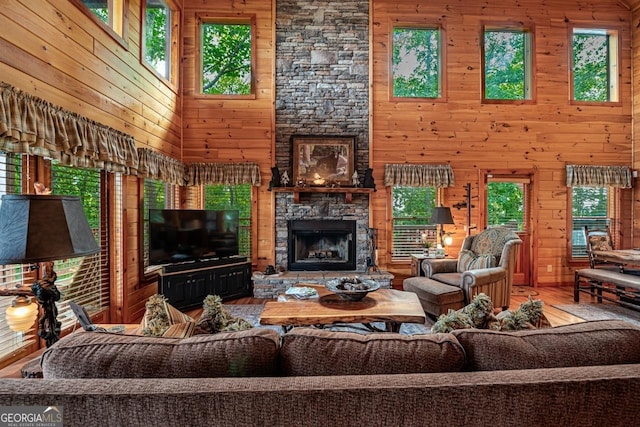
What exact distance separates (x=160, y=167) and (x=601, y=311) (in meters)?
6.45

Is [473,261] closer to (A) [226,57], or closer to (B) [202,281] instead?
(B) [202,281]

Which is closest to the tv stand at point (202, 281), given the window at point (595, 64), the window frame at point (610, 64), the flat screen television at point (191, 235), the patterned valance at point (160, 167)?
the flat screen television at point (191, 235)

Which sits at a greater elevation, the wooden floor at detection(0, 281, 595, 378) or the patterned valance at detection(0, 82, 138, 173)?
the patterned valance at detection(0, 82, 138, 173)

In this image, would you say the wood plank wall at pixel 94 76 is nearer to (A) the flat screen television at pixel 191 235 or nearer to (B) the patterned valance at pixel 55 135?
(B) the patterned valance at pixel 55 135

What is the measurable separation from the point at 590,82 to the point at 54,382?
833cm

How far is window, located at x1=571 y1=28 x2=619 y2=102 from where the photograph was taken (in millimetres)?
6051

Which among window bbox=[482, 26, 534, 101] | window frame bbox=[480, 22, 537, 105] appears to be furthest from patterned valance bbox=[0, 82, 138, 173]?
window bbox=[482, 26, 534, 101]

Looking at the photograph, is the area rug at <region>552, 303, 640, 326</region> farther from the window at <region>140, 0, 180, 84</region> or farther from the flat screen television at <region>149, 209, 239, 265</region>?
the window at <region>140, 0, 180, 84</region>

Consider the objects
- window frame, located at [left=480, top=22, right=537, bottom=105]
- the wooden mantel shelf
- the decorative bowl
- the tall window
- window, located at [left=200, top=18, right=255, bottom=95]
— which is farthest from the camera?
window frame, located at [left=480, top=22, right=537, bottom=105]

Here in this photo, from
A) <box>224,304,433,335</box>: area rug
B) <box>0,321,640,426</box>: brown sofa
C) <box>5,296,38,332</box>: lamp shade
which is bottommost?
<box>224,304,433,335</box>: area rug

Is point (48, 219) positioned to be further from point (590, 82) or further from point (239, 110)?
point (590, 82)

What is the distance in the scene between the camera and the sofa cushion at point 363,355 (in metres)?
1.15

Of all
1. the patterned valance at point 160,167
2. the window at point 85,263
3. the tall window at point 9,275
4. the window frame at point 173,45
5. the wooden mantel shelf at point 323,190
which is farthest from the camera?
the wooden mantel shelf at point 323,190

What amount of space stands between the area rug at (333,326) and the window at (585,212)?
13.1ft
